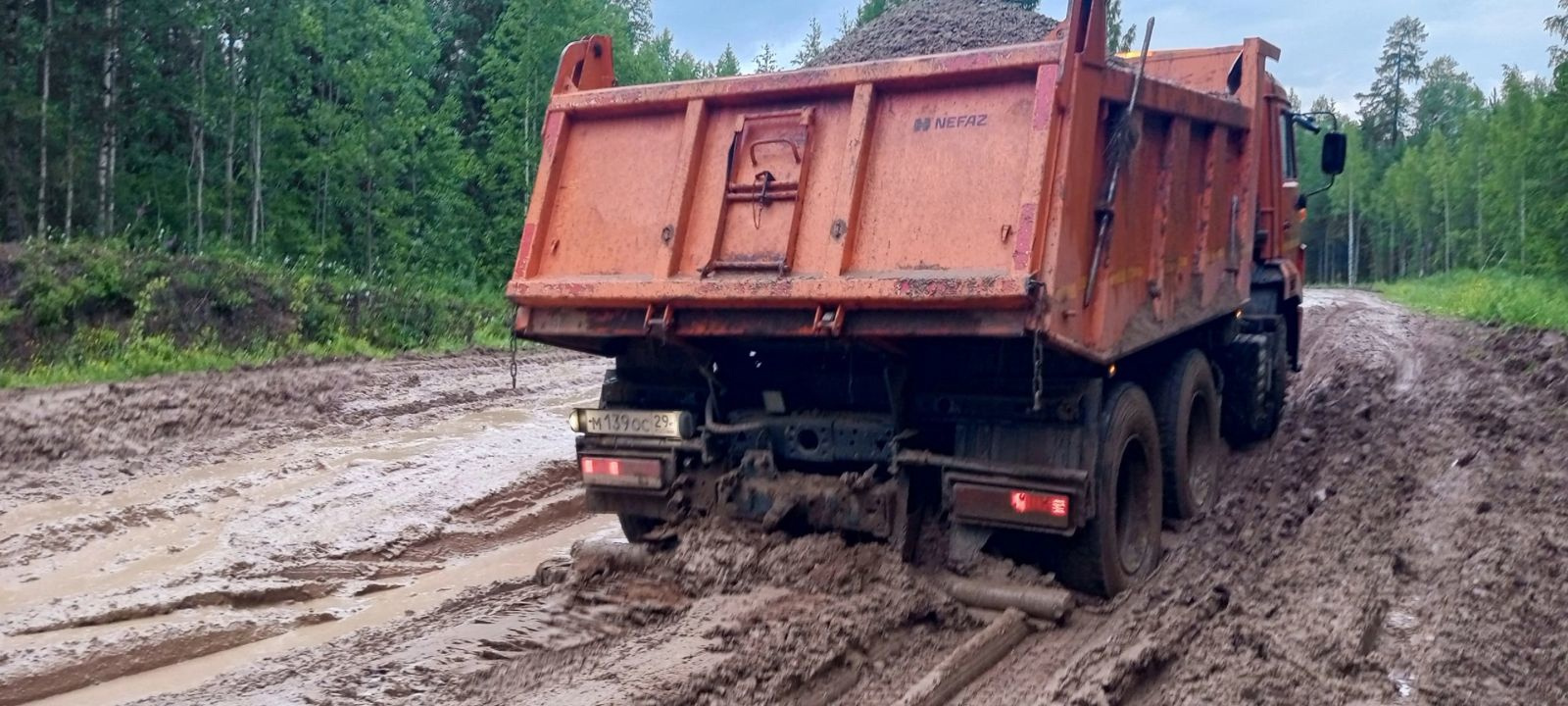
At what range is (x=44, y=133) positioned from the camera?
720 inches

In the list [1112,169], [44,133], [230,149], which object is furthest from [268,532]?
[230,149]

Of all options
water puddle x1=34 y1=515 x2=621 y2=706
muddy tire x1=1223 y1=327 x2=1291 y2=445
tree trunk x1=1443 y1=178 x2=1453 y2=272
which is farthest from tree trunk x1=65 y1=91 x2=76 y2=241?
tree trunk x1=1443 y1=178 x2=1453 y2=272

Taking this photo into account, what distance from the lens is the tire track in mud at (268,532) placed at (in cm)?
529

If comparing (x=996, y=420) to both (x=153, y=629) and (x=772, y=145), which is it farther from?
(x=153, y=629)

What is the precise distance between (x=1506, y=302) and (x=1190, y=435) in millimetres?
19683

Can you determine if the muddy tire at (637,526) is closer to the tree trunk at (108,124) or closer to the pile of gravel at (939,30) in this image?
the pile of gravel at (939,30)

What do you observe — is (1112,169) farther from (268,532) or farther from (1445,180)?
(1445,180)

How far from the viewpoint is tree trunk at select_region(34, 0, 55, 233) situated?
18.1m

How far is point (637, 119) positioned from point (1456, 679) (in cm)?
409

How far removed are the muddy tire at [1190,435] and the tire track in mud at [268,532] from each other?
142 inches

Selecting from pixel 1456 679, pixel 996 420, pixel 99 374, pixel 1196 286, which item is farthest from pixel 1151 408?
pixel 99 374

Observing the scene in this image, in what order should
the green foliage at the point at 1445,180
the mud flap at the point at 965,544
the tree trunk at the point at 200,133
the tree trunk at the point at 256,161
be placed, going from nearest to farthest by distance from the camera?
the mud flap at the point at 965,544
the tree trunk at the point at 200,133
the tree trunk at the point at 256,161
the green foliage at the point at 1445,180

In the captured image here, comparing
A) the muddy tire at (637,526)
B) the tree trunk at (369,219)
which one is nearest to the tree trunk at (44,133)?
the tree trunk at (369,219)

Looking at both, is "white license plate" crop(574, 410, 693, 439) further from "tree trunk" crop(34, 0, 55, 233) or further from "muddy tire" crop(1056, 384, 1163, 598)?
"tree trunk" crop(34, 0, 55, 233)
